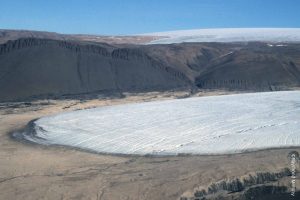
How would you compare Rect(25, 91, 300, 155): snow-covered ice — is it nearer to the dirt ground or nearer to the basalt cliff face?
the dirt ground

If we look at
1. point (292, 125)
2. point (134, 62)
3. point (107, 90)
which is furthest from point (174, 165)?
point (134, 62)

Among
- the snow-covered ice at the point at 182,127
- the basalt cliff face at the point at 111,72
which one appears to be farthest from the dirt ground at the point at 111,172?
the basalt cliff face at the point at 111,72

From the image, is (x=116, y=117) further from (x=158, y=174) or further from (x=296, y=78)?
(x=296, y=78)

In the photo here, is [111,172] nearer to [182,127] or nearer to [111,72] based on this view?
[182,127]

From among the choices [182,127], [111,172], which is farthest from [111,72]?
[111,172]

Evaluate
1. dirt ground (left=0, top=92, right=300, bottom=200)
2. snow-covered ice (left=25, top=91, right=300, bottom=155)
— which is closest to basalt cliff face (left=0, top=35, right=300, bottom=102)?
snow-covered ice (left=25, top=91, right=300, bottom=155)

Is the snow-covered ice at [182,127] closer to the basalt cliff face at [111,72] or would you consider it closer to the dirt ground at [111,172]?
the dirt ground at [111,172]
